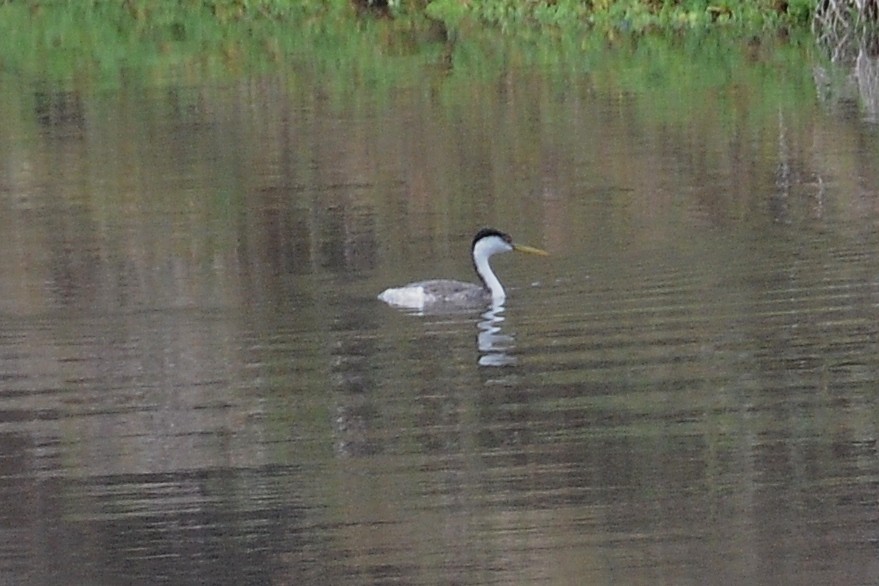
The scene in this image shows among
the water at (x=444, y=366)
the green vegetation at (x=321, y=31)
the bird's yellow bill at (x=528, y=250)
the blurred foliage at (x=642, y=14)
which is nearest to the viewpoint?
the water at (x=444, y=366)

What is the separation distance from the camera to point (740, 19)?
3900cm

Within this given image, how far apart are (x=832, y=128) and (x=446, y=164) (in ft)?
14.0

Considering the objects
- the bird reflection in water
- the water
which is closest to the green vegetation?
the water

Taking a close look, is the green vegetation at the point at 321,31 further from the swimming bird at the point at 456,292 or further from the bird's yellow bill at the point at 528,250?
the swimming bird at the point at 456,292

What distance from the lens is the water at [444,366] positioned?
9227mm

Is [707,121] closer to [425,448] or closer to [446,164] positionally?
[446,164]

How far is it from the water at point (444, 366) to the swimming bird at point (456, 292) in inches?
6.1

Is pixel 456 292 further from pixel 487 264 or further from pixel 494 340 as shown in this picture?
pixel 494 340

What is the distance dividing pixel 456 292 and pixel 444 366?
1.96 m

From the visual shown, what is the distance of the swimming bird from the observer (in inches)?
575

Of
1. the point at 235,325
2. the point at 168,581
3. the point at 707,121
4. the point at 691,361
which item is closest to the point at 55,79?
the point at 707,121

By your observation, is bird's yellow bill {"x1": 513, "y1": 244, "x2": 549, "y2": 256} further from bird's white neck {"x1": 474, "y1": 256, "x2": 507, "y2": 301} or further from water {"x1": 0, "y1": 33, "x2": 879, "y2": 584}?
bird's white neck {"x1": 474, "y1": 256, "x2": 507, "y2": 301}

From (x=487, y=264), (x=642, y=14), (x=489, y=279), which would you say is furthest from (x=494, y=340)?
(x=642, y=14)

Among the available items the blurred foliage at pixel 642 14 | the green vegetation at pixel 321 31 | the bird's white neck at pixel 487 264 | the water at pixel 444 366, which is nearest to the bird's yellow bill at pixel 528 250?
the bird's white neck at pixel 487 264
